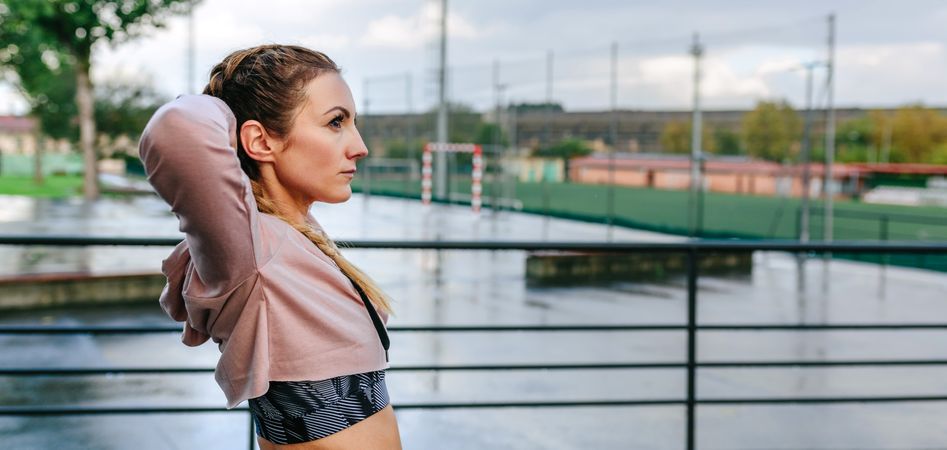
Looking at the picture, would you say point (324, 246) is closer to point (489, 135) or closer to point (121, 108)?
point (489, 135)

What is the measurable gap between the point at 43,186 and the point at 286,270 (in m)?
38.2

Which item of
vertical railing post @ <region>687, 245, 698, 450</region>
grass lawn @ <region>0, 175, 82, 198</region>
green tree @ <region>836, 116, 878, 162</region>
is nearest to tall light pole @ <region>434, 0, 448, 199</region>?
green tree @ <region>836, 116, 878, 162</region>

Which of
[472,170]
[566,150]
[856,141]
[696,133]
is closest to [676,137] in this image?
[696,133]

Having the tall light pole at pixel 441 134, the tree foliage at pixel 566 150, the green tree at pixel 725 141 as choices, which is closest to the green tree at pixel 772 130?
the green tree at pixel 725 141

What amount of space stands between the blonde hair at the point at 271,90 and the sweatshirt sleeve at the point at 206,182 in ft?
0.27

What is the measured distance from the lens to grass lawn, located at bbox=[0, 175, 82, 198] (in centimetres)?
3209

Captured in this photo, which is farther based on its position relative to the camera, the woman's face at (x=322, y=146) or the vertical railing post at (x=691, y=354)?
the vertical railing post at (x=691, y=354)

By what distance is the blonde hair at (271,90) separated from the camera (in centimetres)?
116

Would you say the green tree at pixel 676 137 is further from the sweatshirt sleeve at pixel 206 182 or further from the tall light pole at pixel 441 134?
the sweatshirt sleeve at pixel 206 182

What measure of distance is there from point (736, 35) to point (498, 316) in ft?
24.2

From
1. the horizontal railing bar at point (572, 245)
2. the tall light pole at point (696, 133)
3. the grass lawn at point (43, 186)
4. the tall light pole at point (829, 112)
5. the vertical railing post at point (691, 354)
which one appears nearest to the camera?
the horizontal railing bar at point (572, 245)

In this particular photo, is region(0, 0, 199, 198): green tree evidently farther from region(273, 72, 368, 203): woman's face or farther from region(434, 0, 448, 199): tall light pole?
region(273, 72, 368, 203): woman's face

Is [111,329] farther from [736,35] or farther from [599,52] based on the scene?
[599,52]

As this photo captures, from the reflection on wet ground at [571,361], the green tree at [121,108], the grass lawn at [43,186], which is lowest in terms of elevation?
the reflection on wet ground at [571,361]
